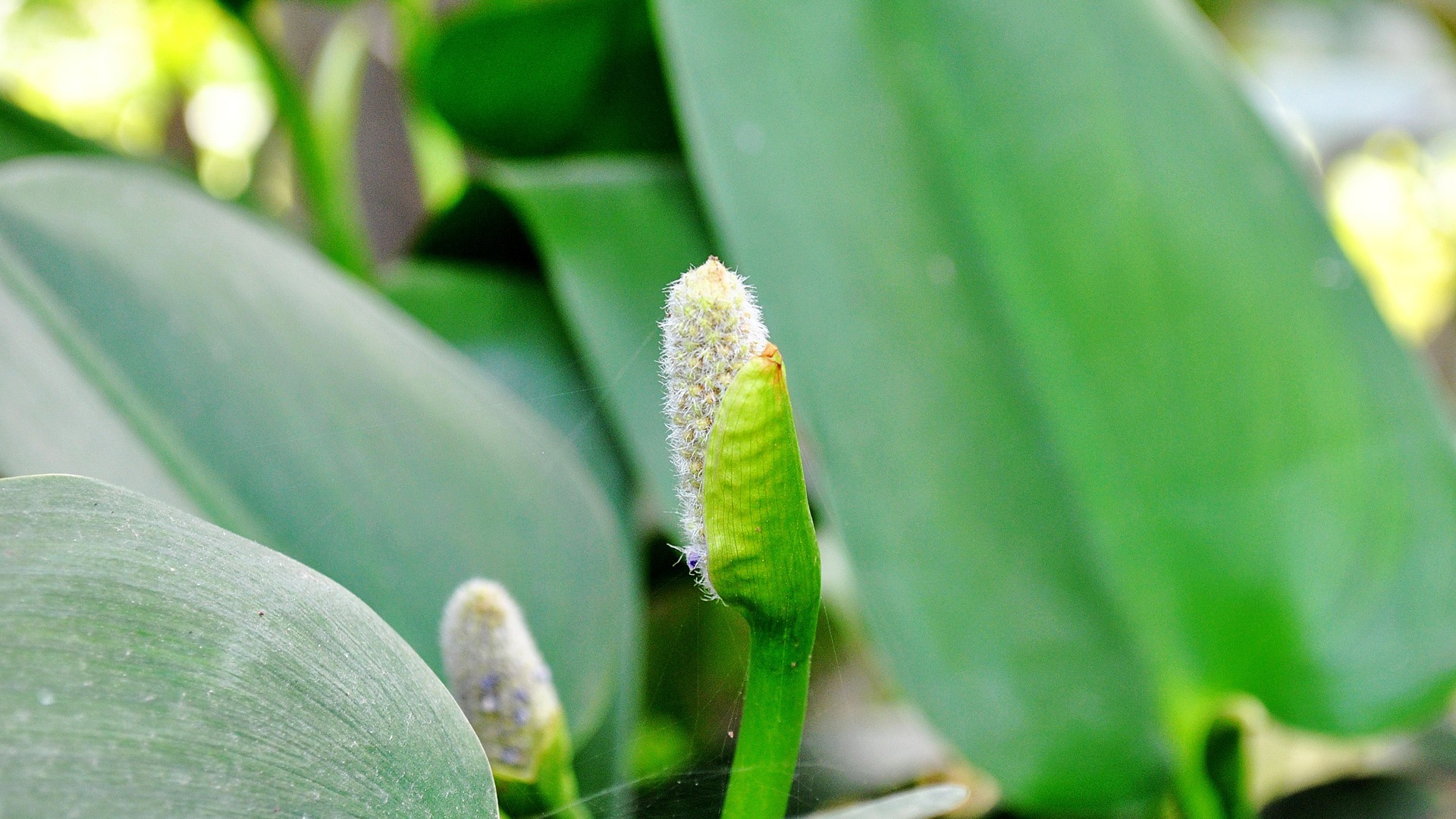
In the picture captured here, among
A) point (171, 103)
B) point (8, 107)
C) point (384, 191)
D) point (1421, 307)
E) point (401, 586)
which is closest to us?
point (401, 586)

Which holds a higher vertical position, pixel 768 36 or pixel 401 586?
pixel 768 36

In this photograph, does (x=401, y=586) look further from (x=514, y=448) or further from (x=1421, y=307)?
(x=1421, y=307)

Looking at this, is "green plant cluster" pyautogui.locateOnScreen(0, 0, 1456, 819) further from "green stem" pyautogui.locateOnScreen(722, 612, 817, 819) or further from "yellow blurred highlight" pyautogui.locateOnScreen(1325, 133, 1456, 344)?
"yellow blurred highlight" pyautogui.locateOnScreen(1325, 133, 1456, 344)

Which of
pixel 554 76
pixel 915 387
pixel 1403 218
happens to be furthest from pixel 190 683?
pixel 1403 218

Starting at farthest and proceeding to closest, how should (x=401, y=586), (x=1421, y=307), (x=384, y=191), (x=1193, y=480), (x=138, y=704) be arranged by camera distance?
1. (x=1421, y=307)
2. (x=384, y=191)
3. (x=1193, y=480)
4. (x=401, y=586)
5. (x=138, y=704)

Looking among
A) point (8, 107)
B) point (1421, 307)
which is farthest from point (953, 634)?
point (1421, 307)

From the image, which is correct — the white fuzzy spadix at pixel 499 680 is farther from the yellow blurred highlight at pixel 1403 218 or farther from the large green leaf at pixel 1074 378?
the yellow blurred highlight at pixel 1403 218
